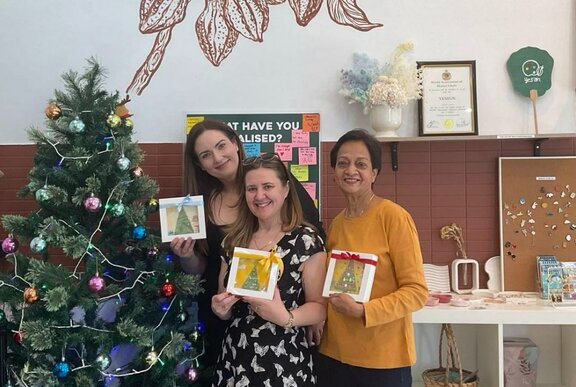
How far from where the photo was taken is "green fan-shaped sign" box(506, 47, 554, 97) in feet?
9.57

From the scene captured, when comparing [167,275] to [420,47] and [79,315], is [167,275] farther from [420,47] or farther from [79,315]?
[420,47]

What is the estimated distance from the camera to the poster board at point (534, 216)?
2.91m

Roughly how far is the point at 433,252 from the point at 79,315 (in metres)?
1.90

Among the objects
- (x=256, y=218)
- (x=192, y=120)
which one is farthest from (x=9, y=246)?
(x=192, y=120)

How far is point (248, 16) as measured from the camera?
3018 millimetres

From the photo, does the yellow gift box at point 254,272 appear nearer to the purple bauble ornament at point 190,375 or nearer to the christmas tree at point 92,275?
the christmas tree at point 92,275

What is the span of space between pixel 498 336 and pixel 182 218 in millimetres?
1608

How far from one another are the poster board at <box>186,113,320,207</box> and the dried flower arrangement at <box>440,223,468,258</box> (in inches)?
29.0

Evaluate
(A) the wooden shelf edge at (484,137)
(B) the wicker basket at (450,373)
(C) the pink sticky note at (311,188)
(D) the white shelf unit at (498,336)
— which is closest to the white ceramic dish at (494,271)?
(D) the white shelf unit at (498,336)

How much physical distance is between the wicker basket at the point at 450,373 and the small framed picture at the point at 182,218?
1.46 m

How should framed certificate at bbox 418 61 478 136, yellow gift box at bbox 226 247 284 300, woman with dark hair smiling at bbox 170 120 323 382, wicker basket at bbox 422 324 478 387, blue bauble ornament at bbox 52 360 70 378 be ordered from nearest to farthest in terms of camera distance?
yellow gift box at bbox 226 247 284 300 → blue bauble ornament at bbox 52 360 70 378 → woman with dark hair smiling at bbox 170 120 323 382 → wicker basket at bbox 422 324 478 387 → framed certificate at bbox 418 61 478 136

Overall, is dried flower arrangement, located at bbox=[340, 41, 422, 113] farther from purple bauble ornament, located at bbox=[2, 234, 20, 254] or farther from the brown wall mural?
purple bauble ornament, located at bbox=[2, 234, 20, 254]

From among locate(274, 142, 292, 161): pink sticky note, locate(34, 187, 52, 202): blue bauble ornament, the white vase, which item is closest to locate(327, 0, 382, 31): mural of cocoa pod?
the white vase

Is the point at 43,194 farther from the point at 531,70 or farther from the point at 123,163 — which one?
the point at 531,70
